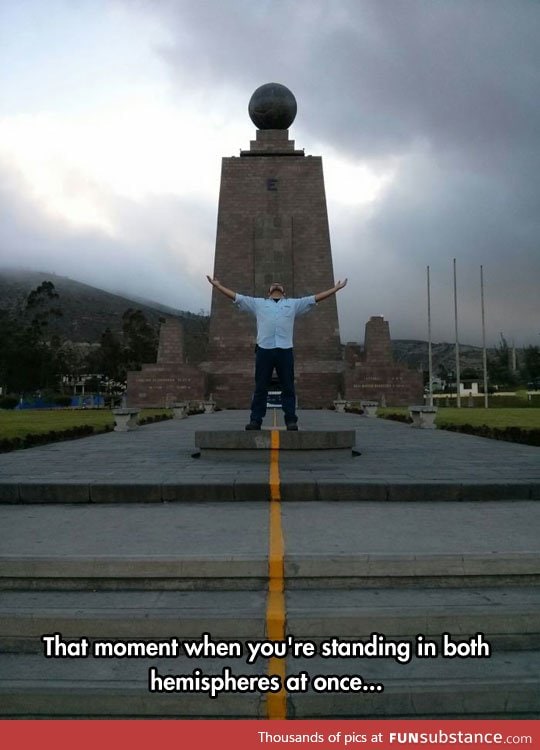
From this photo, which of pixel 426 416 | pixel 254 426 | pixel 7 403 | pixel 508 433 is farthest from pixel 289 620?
pixel 7 403

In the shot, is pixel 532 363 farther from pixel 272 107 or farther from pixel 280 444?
pixel 280 444

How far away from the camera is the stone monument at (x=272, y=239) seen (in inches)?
1478

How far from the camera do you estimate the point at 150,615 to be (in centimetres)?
338

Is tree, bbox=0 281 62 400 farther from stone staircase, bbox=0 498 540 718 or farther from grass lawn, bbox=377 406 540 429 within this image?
stone staircase, bbox=0 498 540 718

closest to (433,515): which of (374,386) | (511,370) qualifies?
(374,386)

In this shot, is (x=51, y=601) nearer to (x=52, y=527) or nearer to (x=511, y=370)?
(x=52, y=527)

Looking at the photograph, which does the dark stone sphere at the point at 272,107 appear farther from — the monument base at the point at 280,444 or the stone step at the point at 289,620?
the stone step at the point at 289,620

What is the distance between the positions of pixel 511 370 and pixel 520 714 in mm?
99786

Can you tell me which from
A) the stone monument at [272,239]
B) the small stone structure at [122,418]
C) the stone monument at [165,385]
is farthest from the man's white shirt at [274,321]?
the stone monument at [272,239]

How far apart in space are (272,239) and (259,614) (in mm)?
35705

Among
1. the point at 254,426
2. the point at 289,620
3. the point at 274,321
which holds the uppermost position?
the point at 274,321

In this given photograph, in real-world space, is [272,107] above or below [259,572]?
above

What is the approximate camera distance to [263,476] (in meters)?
6.57
